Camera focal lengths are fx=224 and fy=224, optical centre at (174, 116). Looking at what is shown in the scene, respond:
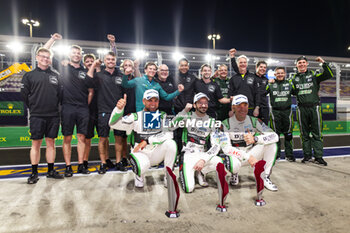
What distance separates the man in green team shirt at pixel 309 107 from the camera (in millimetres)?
5020

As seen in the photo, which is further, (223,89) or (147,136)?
(223,89)

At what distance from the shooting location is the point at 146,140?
3654mm

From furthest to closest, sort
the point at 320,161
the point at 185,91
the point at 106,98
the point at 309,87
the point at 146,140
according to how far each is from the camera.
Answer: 1. the point at 309,87
2. the point at 320,161
3. the point at 185,91
4. the point at 106,98
5. the point at 146,140

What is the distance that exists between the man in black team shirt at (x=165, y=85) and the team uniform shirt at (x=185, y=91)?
0.18m

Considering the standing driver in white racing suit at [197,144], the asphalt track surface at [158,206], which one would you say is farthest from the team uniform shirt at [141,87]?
the asphalt track surface at [158,206]

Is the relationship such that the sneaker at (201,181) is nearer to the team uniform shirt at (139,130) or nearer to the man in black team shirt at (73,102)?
the team uniform shirt at (139,130)

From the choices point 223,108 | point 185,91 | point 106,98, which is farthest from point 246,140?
point 106,98

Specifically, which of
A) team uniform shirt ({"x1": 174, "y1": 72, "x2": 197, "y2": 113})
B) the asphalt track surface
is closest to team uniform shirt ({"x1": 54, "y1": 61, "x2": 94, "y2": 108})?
the asphalt track surface

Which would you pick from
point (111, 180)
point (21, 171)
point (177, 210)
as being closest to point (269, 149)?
point (177, 210)

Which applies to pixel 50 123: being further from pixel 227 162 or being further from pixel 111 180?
pixel 227 162

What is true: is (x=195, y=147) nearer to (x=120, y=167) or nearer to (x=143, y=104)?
(x=143, y=104)

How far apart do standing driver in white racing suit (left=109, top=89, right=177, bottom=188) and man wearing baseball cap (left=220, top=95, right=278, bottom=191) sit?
2.93 ft

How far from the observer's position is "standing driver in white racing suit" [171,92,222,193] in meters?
3.30

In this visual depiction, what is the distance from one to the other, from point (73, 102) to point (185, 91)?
2170 mm
